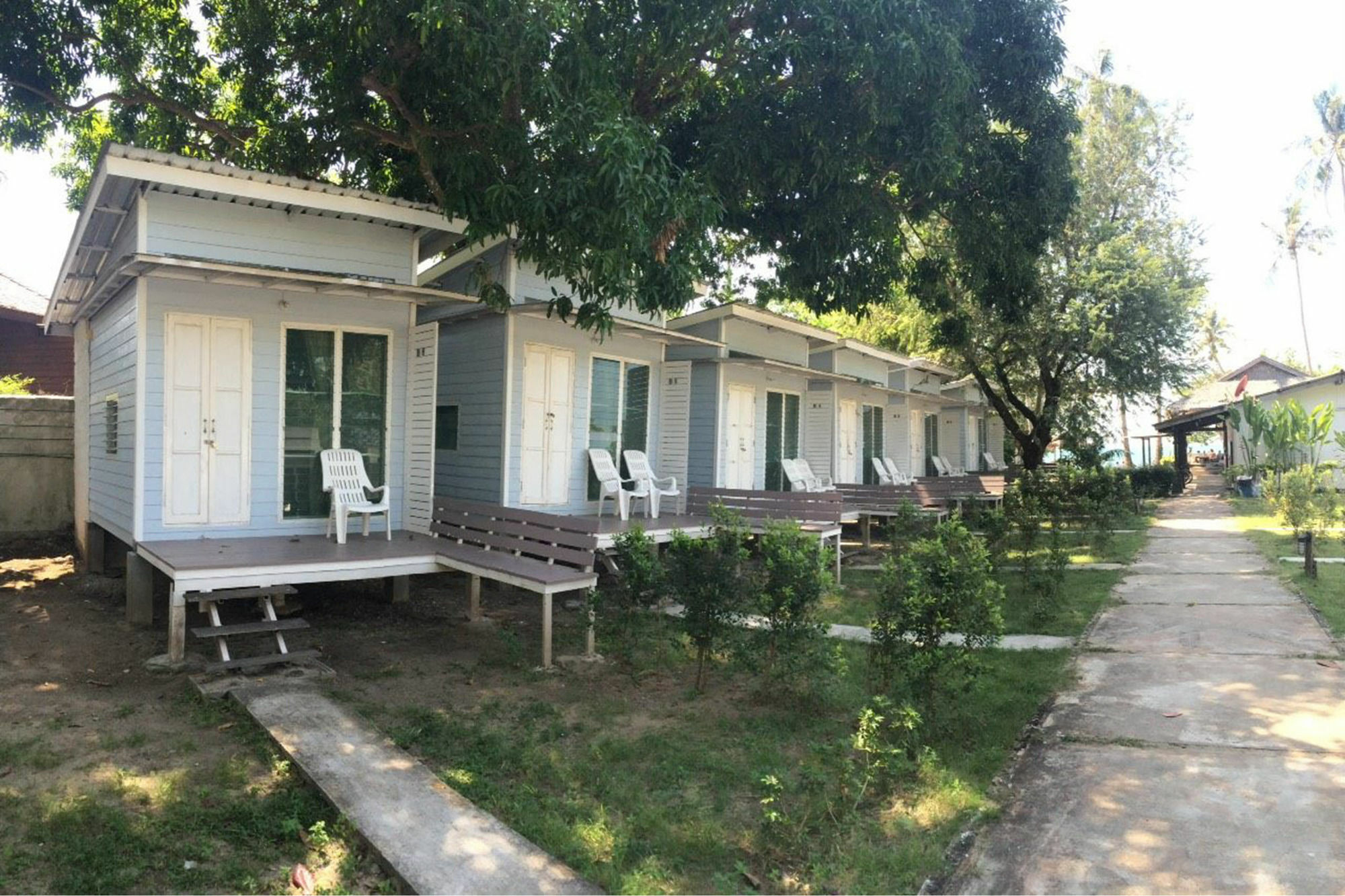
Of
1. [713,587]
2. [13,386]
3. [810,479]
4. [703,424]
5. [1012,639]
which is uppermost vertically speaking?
[13,386]

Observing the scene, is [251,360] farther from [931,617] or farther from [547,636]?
[931,617]

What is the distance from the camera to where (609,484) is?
11.5 metres

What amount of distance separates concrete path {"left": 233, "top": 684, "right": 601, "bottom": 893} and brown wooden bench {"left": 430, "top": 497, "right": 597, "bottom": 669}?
1837 millimetres

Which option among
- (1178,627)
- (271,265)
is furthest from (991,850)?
(271,265)

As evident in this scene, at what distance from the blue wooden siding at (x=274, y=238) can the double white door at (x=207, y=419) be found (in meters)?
0.69

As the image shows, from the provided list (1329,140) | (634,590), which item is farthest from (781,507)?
(1329,140)

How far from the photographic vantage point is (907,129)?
10.1 meters

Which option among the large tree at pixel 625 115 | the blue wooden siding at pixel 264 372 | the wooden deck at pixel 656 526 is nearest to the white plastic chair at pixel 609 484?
the wooden deck at pixel 656 526

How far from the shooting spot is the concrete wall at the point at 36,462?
12.8 meters

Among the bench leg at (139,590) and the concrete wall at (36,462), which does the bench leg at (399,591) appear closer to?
the bench leg at (139,590)

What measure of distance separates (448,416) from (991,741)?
316 inches

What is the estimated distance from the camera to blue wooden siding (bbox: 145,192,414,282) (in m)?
8.02

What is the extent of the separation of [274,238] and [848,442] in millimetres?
13253

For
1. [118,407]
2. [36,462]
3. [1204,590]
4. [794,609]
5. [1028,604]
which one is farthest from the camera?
[36,462]
